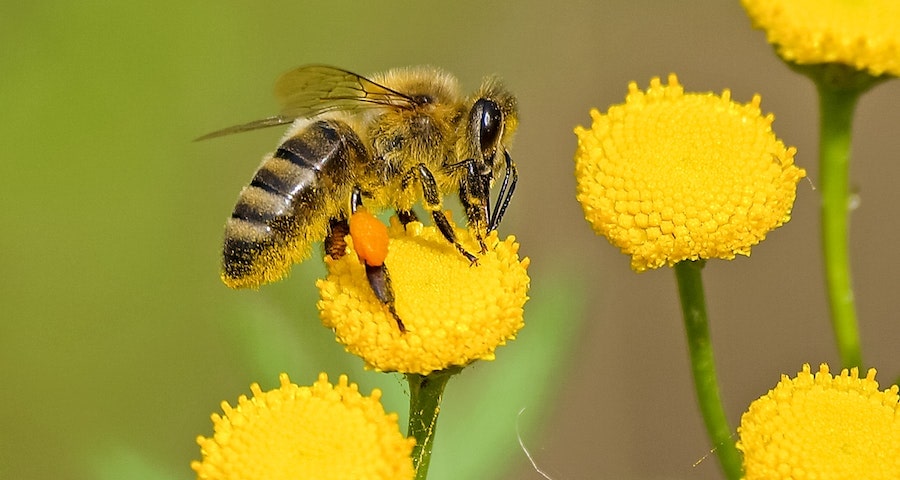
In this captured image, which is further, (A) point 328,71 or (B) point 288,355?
(B) point 288,355

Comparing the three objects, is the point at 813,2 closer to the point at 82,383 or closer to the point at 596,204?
the point at 596,204

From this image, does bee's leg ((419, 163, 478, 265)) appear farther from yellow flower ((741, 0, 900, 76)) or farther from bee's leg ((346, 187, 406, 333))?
yellow flower ((741, 0, 900, 76))

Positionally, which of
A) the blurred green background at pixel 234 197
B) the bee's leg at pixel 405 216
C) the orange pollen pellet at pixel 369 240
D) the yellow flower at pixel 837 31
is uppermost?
the yellow flower at pixel 837 31

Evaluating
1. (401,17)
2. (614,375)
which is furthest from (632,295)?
(401,17)

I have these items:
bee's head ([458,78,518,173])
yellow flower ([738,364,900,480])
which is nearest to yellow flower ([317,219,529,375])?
bee's head ([458,78,518,173])

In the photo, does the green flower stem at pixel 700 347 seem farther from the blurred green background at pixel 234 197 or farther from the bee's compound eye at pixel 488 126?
the blurred green background at pixel 234 197

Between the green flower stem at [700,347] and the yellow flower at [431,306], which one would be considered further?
the green flower stem at [700,347]

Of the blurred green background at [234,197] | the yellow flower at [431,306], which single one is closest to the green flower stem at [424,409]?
the yellow flower at [431,306]
